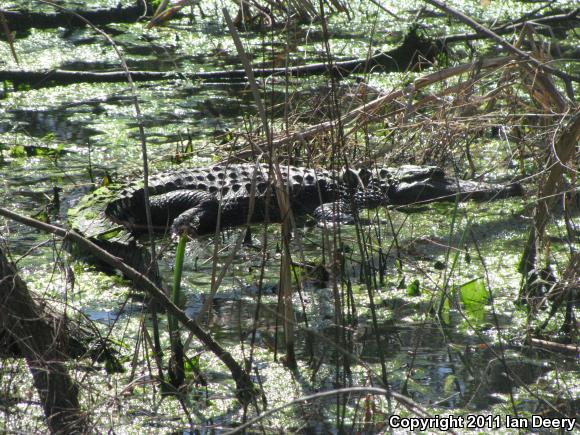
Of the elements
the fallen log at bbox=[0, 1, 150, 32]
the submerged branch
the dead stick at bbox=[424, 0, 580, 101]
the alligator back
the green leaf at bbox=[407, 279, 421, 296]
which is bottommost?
the green leaf at bbox=[407, 279, 421, 296]

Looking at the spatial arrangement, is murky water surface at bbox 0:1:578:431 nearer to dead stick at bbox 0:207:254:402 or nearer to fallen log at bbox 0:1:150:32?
dead stick at bbox 0:207:254:402

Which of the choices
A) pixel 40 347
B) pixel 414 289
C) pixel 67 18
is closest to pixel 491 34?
pixel 414 289

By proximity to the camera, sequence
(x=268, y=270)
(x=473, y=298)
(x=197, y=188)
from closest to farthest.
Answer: (x=473, y=298), (x=268, y=270), (x=197, y=188)

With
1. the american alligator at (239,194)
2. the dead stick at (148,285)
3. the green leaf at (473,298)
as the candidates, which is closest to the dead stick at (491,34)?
the green leaf at (473,298)

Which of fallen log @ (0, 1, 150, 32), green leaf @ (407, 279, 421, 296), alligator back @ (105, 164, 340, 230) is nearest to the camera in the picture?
green leaf @ (407, 279, 421, 296)

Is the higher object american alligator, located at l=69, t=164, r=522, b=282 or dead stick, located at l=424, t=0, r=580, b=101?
dead stick, located at l=424, t=0, r=580, b=101

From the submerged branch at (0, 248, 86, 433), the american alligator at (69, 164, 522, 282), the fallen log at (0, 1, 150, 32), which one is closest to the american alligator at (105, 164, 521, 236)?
the american alligator at (69, 164, 522, 282)

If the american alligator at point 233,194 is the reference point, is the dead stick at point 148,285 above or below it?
above

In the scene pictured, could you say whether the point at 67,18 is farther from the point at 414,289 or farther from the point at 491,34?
the point at 491,34

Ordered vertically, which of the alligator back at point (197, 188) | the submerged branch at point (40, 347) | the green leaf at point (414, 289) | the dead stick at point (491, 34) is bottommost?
the green leaf at point (414, 289)

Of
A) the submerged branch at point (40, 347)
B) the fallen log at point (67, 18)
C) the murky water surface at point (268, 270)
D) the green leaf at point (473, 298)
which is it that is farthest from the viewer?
the fallen log at point (67, 18)

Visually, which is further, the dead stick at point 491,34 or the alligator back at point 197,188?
the alligator back at point 197,188

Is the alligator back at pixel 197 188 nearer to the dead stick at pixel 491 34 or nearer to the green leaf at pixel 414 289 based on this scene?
the green leaf at pixel 414 289

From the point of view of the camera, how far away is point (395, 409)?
2.74 metres
